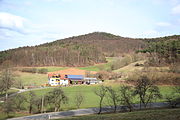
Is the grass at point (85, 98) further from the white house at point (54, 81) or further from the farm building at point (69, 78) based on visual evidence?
the farm building at point (69, 78)

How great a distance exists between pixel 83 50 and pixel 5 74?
99327 mm

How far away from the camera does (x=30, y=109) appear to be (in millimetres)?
40812

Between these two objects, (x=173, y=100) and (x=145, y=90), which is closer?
(x=173, y=100)

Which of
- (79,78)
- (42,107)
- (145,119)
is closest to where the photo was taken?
(145,119)

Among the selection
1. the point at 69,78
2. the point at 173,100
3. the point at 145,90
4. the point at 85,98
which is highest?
the point at 145,90

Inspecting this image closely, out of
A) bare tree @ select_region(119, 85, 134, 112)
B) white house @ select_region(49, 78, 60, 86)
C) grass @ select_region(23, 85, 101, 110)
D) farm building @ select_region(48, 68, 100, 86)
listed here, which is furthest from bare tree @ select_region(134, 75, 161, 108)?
white house @ select_region(49, 78, 60, 86)

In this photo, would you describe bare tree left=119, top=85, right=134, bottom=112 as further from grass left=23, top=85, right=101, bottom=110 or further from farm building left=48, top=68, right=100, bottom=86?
farm building left=48, top=68, right=100, bottom=86

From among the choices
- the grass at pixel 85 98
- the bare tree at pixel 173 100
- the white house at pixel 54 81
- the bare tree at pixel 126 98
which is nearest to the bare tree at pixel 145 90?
the bare tree at pixel 126 98

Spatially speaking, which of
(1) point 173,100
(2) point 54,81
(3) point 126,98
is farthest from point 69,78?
(1) point 173,100

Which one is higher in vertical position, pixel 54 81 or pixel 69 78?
pixel 69 78

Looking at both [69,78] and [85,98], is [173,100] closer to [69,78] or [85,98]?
[85,98]

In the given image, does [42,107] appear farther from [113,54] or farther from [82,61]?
[113,54]

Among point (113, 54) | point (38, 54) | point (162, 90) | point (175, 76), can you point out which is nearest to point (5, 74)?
point (162, 90)

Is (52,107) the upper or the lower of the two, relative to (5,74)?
lower
